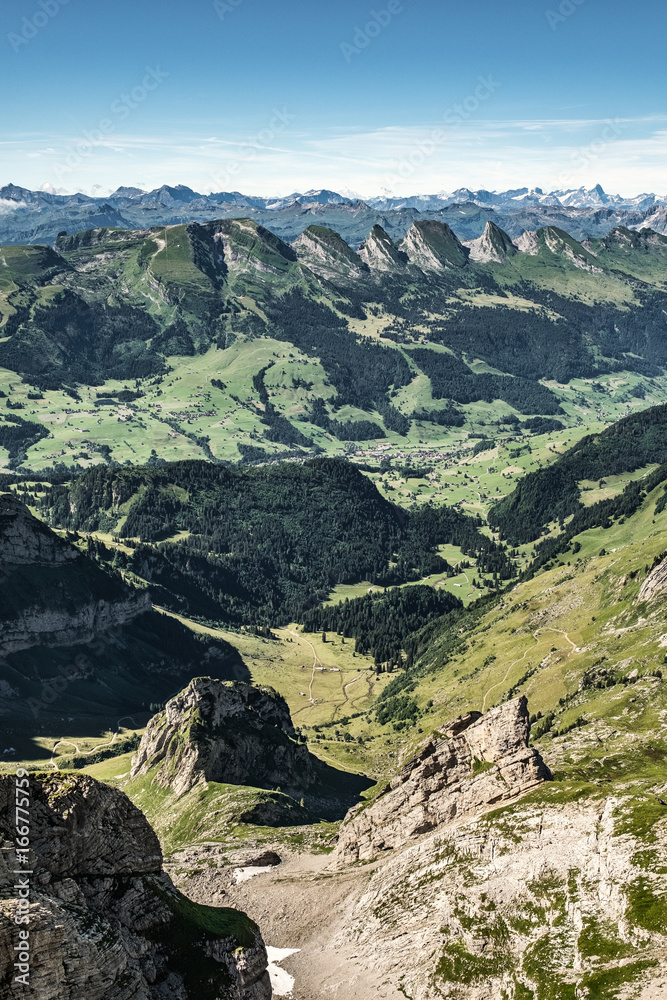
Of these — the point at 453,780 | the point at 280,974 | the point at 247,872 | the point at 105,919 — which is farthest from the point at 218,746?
the point at 105,919

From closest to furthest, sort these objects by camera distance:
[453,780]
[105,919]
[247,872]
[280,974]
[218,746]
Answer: [105,919]
[280,974]
[453,780]
[247,872]
[218,746]

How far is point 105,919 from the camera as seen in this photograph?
5500 cm

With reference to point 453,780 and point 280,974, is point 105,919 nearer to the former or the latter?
point 280,974

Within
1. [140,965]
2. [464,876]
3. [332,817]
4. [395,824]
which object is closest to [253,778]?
[332,817]

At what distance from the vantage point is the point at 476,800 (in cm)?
10119

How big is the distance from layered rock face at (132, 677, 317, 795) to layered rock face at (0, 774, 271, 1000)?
90079mm

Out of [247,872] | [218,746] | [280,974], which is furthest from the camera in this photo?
[218,746]

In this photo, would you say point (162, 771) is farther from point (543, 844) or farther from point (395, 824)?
point (543, 844)

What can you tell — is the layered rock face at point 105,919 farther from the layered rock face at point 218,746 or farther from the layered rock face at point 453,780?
the layered rock face at point 218,746

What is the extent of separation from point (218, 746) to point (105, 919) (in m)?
109

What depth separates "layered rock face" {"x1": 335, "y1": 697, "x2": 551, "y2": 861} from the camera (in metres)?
100

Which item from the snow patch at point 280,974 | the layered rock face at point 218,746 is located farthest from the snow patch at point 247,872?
the layered rock face at point 218,746

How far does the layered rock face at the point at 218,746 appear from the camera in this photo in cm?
15975

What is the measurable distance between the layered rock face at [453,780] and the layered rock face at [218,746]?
4760cm
